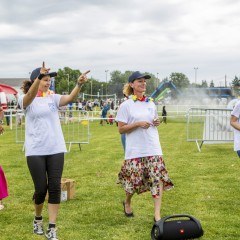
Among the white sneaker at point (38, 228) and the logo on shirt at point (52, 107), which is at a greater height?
the logo on shirt at point (52, 107)

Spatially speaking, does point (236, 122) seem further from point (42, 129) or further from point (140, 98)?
point (42, 129)

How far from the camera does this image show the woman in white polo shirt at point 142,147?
5664mm

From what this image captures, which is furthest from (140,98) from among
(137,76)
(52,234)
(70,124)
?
(70,124)

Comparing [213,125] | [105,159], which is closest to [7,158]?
[105,159]

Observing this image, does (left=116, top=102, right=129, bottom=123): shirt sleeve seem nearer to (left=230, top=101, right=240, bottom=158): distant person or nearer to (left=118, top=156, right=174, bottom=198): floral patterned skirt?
(left=118, top=156, right=174, bottom=198): floral patterned skirt

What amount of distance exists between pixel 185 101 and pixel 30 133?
46.6 m

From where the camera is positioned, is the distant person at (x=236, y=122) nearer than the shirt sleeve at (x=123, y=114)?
No

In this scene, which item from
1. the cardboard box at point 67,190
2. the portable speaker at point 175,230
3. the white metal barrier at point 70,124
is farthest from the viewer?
the white metal barrier at point 70,124

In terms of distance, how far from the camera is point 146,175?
5758 millimetres


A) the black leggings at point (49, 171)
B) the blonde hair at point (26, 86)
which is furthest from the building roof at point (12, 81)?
the black leggings at point (49, 171)

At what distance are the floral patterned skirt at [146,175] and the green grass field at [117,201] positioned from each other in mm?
505

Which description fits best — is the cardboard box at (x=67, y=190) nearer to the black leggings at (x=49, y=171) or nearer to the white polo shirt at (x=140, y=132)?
the white polo shirt at (x=140, y=132)

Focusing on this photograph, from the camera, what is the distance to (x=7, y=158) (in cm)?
1276

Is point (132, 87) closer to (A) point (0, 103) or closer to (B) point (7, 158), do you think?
(A) point (0, 103)
